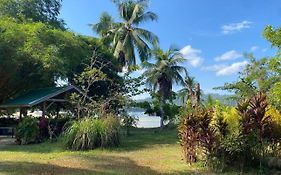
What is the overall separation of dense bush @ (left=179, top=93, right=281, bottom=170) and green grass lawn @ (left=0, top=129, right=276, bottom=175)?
25.2 inches

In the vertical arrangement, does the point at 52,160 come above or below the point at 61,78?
below

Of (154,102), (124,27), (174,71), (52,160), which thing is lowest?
(52,160)

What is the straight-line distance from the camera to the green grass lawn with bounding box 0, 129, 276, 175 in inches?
368

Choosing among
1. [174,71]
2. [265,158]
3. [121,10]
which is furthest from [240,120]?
[121,10]

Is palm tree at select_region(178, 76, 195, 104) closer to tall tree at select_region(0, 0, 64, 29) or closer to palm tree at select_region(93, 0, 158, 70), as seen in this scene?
palm tree at select_region(93, 0, 158, 70)

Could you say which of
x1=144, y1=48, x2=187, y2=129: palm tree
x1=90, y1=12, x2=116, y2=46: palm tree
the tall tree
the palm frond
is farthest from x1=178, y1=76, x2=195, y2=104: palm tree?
the tall tree

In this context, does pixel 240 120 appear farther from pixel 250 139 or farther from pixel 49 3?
pixel 49 3

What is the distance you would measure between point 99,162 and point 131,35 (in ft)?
70.0

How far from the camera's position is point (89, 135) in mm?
14234

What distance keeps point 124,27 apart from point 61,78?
32.0ft

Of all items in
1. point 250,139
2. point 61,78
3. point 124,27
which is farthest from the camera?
point 124,27

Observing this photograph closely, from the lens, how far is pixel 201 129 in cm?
961

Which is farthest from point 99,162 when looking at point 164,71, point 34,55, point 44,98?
point 164,71

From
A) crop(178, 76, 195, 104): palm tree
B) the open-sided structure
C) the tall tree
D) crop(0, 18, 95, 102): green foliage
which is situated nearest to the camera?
crop(178, 76, 195, 104): palm tree
